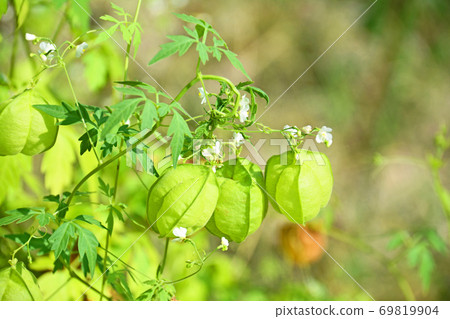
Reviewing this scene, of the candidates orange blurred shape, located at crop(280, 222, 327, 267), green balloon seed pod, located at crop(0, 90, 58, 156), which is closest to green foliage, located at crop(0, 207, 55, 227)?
green balloon seed pod, located at crop(0, 90, 58, 156)

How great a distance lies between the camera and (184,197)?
69 cm

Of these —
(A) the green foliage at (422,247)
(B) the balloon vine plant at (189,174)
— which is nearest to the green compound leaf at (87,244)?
(B) the balloon vine plant at (189,174)

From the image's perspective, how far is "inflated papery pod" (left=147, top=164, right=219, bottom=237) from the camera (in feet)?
2.25

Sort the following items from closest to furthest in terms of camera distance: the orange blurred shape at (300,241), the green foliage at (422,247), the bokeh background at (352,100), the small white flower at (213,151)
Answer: the small white flower at (213,151)
the green foliage at (422,247)
the orange blurred shape at (300,241)
the bokeh background at (352,100)

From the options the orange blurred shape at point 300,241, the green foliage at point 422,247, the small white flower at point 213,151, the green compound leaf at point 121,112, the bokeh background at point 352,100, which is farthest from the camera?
the bokeh background at point 352,100

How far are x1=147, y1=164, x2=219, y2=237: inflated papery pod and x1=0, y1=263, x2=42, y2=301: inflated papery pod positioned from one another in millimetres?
215

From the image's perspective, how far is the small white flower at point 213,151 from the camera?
0.68 m

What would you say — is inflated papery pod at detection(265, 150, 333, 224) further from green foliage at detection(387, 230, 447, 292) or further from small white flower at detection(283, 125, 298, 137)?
green foliage at detection(387, 230, 447, 292)

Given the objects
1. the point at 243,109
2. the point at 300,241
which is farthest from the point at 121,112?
the point at 300,241

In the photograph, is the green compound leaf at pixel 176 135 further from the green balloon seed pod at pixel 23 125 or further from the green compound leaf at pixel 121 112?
the green balloon seed pod at pixel 23 125

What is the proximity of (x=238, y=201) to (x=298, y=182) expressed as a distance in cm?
10

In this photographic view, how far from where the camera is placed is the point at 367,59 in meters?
2.71

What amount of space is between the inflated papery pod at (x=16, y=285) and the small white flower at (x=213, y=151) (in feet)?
1.08

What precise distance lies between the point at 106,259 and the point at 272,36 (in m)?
2.11
